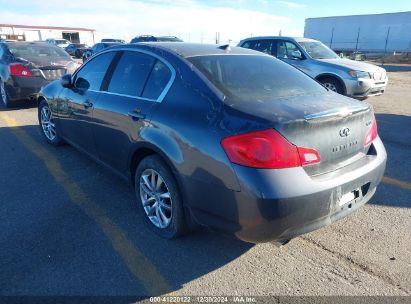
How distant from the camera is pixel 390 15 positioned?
128ft

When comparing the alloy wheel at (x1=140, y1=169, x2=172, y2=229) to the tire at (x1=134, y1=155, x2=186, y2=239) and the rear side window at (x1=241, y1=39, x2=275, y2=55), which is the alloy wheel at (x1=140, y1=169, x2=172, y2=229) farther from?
the rear side window at (x1=241, y1=39, x2=275, y2=55)

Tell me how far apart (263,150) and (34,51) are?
869 centimetres

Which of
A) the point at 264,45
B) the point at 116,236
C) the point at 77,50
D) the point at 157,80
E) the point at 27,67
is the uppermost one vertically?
the point at 157,80

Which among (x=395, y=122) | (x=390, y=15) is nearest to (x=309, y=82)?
(x=395, y=122)

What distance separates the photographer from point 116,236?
319 centimetres

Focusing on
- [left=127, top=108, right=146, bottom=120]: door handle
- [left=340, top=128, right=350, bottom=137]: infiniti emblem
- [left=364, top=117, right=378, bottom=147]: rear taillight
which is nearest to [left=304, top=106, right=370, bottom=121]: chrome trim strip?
[left=340, top=128, right=350, bottom=137]: infiniti emblem

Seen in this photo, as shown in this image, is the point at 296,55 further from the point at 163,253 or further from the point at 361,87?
the point at 163,253

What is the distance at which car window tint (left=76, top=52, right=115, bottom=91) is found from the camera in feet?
13.2

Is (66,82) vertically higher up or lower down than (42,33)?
higher up

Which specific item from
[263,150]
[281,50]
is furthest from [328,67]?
[263,150]

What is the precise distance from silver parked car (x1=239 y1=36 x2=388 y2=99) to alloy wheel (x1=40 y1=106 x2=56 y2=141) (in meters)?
Answer: 6.25

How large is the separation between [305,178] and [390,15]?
44075mm

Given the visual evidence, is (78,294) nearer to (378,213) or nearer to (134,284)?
(134,284)

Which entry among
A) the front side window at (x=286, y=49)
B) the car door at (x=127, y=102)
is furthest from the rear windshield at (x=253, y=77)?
the front side window at (x=286, y=49)
